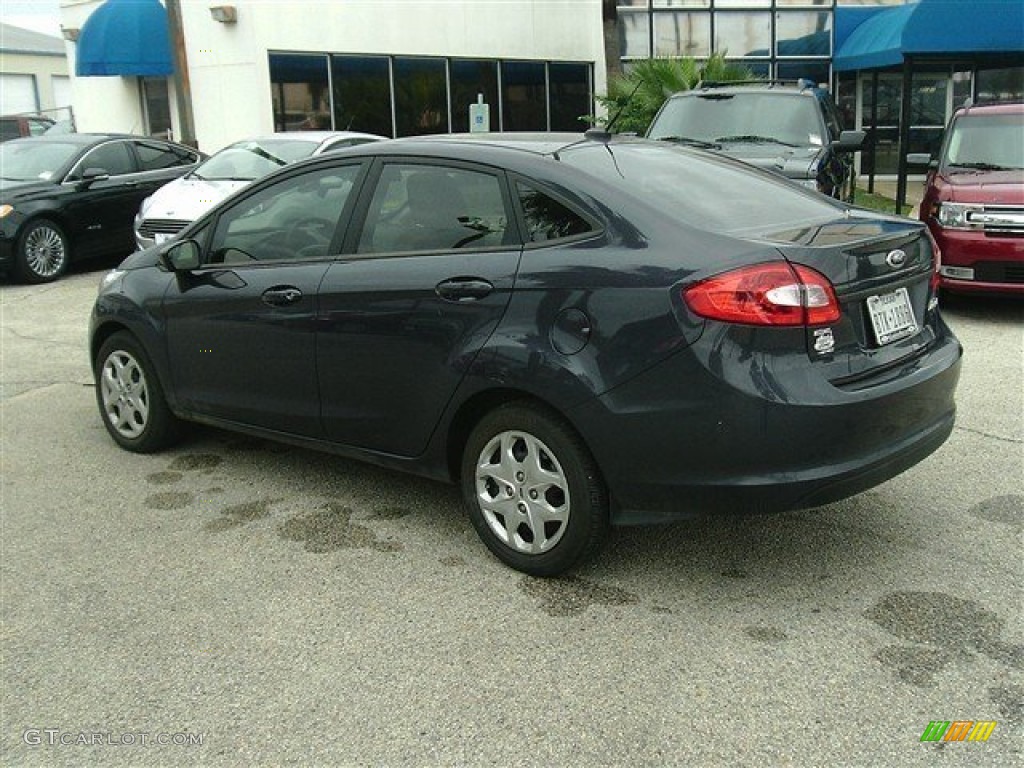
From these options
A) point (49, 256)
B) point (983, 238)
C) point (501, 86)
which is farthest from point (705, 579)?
point (501, 86)

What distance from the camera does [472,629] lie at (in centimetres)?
357

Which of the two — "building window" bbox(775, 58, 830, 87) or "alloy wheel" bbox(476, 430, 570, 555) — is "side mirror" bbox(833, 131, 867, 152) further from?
"building window" bbox(775, 58, 830, 87)

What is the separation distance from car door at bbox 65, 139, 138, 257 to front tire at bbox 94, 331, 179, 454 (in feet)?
24.4

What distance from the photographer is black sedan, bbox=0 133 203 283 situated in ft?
38.6

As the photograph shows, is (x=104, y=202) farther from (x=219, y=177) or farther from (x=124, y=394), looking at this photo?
(x=124, y=394)

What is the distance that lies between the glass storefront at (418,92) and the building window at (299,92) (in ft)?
0.06

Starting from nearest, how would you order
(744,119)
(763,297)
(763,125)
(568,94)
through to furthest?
(763,297) < (763,125) < (744,119) < (568,94)

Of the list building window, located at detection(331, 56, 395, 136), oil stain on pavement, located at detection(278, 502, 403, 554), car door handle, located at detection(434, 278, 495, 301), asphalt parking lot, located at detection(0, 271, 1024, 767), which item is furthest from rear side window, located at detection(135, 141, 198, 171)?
car door handle, located at detection(434, 278, 495, 301)

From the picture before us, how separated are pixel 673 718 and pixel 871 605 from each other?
1041mm

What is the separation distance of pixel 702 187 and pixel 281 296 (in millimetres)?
1867

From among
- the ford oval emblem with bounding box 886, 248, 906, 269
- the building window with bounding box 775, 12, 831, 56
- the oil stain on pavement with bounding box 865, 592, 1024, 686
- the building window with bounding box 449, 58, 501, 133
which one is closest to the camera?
the oil stain on pavement with bounding box 865, 592, 1024, 686

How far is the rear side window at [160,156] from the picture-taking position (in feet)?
44.3

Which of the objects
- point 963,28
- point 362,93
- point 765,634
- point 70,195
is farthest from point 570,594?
point 362,93

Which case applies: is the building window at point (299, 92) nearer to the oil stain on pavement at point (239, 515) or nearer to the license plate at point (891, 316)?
the oil stain on pavement at point (239, 515)
